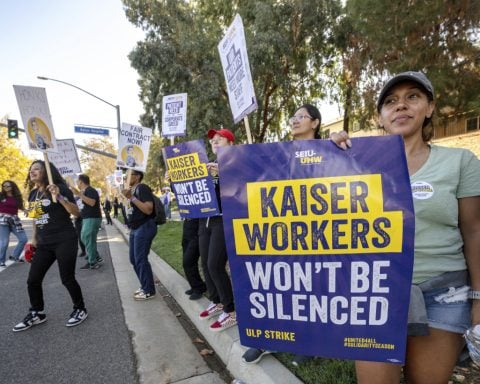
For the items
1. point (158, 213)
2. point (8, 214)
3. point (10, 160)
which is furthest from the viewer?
point (10, 160)

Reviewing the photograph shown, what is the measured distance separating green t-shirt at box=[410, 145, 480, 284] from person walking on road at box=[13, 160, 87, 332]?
3.66 metres

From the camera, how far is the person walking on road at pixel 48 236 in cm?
383

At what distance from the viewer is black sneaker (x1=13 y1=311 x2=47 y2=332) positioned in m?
3.83

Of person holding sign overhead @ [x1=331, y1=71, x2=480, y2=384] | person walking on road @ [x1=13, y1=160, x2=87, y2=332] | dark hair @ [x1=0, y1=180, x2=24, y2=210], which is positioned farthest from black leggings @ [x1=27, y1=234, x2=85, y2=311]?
dark hair @ [x1=0, y1=180, x2=24, y2=210]

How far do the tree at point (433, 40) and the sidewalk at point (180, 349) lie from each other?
6452 mm

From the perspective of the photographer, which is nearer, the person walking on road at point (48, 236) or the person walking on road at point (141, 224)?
the person walking on road at point (48, 236)

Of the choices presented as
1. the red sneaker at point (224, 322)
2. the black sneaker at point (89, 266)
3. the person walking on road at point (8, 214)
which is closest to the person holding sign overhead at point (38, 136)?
the red sneaker at point (224, 322)

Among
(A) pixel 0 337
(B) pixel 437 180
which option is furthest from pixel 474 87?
(A) pixel 0 337

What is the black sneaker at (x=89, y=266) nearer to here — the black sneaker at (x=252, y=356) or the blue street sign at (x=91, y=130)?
the black sneaker at (x=252, y=356)

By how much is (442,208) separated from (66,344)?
372 cm

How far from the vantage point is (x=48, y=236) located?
382 centimetres

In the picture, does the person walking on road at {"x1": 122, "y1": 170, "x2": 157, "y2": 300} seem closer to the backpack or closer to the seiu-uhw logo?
the backpack

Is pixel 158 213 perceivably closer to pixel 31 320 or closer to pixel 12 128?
pixel 31 320

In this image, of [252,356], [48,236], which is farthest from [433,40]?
[48,236]
